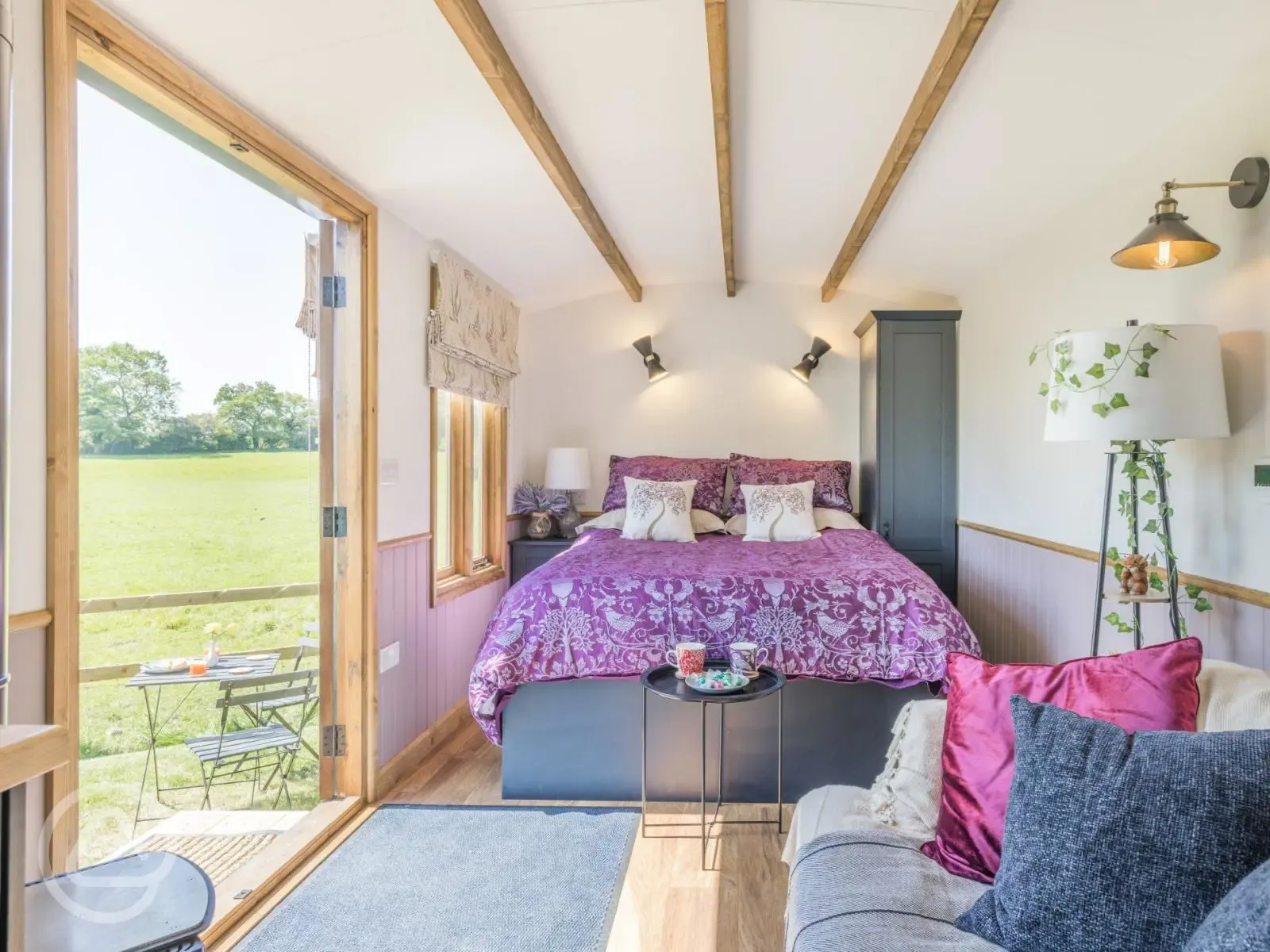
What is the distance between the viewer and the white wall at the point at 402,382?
286cm

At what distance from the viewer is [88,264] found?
2.39 metres

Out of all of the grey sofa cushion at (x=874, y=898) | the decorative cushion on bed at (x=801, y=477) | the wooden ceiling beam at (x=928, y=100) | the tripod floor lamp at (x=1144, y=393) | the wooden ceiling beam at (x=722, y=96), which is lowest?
the grey sofa cushion at (x=874, y=898)

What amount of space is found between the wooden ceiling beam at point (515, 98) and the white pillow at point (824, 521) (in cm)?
181

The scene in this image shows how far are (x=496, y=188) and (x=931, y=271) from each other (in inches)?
100

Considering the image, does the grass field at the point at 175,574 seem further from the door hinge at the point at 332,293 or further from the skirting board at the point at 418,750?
the door hinge at the point at 332,293

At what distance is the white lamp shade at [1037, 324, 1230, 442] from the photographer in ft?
6.01

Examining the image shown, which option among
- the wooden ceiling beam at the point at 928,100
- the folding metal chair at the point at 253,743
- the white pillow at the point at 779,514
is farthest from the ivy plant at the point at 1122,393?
the folding metal chair at the point at 253,743

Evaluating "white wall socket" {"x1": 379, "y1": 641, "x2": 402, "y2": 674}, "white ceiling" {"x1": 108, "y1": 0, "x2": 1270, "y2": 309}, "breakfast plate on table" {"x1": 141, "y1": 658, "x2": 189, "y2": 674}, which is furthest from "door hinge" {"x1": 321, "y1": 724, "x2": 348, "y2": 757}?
"white ceiling" {"x1": 108, "y1": 0, "x2": 1270, "y2": 309}

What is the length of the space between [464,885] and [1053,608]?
8.24ft

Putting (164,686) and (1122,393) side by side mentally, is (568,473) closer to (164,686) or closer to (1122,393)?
(164,686)

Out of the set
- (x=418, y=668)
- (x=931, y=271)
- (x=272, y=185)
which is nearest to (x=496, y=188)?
(x=272, y=185)

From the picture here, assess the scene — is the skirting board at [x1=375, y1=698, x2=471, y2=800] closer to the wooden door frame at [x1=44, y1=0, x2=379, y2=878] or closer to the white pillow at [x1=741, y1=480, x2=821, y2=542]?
the wooden door frame at [x1=44, y1=0, x2=379, y2=878]

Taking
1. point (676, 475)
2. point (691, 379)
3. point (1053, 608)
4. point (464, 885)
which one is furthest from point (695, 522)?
point (464, 885)

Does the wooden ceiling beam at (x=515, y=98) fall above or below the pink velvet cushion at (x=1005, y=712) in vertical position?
above
